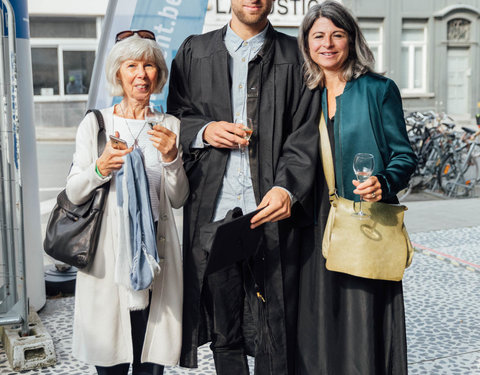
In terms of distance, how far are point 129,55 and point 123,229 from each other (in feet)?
2.15

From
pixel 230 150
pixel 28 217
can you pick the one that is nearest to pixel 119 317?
pixel 230 150

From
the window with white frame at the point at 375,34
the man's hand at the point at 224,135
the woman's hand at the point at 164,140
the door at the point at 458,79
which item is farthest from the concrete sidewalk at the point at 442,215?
the door at the point at 458,79

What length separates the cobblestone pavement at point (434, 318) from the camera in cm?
323

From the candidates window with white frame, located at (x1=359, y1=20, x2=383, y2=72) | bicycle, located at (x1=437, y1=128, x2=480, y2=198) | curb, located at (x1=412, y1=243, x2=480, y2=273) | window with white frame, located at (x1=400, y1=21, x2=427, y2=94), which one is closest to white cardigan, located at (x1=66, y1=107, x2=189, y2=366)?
curb, located at (x1=412, y1=243, x2=480, y2=273)

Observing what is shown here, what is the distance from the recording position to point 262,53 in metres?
2.46

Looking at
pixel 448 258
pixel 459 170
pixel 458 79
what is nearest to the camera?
pixel 448 258

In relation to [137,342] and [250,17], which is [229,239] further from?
[250,17]

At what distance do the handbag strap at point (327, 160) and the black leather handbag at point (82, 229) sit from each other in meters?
0.84

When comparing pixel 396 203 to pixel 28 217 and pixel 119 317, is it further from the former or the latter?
pixel 28 217

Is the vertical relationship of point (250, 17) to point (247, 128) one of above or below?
above

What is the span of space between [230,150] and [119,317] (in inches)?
A: 31.3

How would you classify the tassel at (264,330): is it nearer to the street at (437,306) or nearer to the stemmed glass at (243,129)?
the stemmed glass at (243,129)

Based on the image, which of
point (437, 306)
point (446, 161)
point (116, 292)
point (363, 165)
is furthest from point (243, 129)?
point (446, 161)

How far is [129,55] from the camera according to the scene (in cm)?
234
